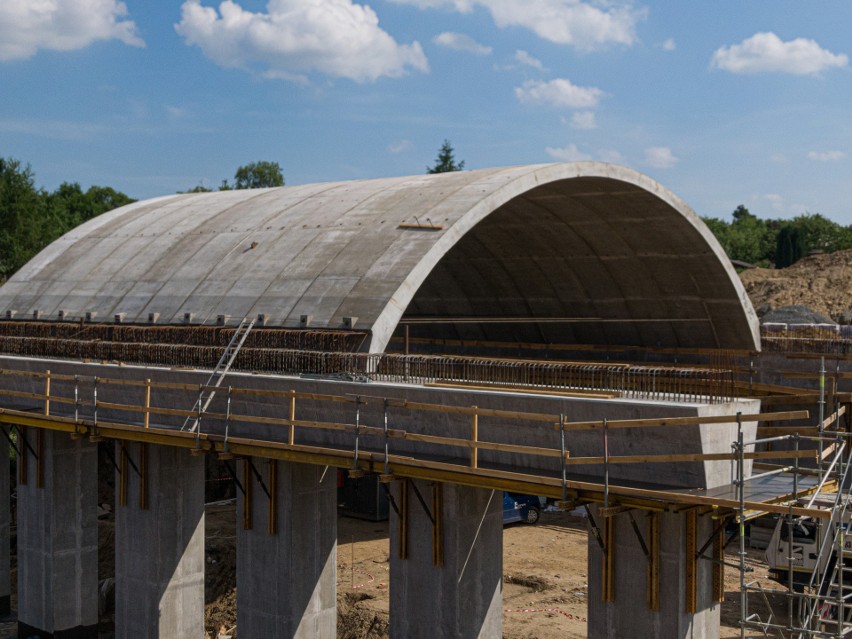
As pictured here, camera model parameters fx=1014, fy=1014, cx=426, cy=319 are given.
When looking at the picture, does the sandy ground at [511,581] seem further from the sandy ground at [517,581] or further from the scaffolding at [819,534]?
the scaffolding at [819,534]

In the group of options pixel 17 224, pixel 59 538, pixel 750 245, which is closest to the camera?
pixel 59 538

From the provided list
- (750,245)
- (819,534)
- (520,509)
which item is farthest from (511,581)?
(750,245)

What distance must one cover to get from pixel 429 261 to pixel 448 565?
7325 millimetres

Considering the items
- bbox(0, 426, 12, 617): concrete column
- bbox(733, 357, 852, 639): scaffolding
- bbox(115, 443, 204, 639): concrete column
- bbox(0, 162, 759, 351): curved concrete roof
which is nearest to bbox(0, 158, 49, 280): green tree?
bbox(0, 162, 759, 351): curved concrete roof

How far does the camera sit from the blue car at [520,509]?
1389 inches

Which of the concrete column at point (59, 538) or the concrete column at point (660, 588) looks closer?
the concrete column at point (660, 588)

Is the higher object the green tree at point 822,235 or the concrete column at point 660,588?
the green tree at point 822,235

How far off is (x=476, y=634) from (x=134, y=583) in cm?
939

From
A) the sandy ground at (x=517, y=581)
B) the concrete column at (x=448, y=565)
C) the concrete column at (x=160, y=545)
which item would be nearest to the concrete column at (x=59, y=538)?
the concrete column at (x=160, y=545)

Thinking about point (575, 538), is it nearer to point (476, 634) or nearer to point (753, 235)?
point (476, 634)

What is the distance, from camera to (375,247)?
2442 centimetres

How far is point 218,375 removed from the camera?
22.5 metres

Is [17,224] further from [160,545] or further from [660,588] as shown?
[660,588]

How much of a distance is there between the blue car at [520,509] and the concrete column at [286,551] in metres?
15.0
